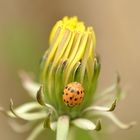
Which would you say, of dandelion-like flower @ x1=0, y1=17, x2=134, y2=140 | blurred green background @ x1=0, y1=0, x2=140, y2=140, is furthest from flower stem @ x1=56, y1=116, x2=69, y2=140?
blurred green background @ x1=0, y1=0, x2=140, y2=140

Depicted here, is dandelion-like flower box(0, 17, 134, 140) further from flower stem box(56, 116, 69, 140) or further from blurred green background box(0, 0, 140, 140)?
blurred green background box(0, 0, 140, 140)

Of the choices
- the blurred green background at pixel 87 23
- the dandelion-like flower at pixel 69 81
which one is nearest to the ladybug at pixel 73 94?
the dandelion-like flower at pixel 69 81

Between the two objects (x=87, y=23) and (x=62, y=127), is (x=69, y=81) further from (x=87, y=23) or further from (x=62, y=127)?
(x=87, y=23)

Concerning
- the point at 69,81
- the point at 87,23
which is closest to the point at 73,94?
A: the point at 69,81

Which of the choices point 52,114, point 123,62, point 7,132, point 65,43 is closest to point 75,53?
point 65,43

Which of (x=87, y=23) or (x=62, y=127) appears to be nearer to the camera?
(x=62, y=127)

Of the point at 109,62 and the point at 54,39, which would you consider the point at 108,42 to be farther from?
the point at 54,39
